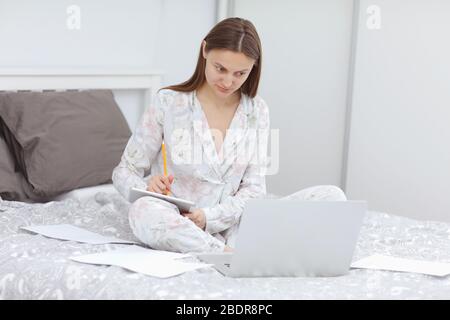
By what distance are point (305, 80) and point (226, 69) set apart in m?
1.46

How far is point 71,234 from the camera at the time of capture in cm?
206

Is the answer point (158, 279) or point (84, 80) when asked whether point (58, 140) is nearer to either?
point (84, 80)

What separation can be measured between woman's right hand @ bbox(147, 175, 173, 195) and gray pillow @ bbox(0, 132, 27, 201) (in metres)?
0.70

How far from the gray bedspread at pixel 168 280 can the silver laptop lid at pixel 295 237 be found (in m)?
0.03

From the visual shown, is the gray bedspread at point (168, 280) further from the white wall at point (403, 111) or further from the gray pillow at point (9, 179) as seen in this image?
the white wall at point (403, 111)

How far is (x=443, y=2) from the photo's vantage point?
308 cm

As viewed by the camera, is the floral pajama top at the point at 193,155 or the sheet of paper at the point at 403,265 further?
the floral pajama top at the point at 193,155

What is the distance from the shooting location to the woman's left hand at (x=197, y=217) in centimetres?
205

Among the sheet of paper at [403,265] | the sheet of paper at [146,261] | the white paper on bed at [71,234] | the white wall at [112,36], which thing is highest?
the white wall at [112,36]

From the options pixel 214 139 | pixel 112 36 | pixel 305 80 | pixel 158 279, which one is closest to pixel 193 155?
pixel 214 139

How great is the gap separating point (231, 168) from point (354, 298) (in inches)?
28.4

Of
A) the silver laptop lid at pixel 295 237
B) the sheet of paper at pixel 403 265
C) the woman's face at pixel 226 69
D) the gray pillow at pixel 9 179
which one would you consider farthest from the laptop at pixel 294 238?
the gray pillow at pixel 9 179
